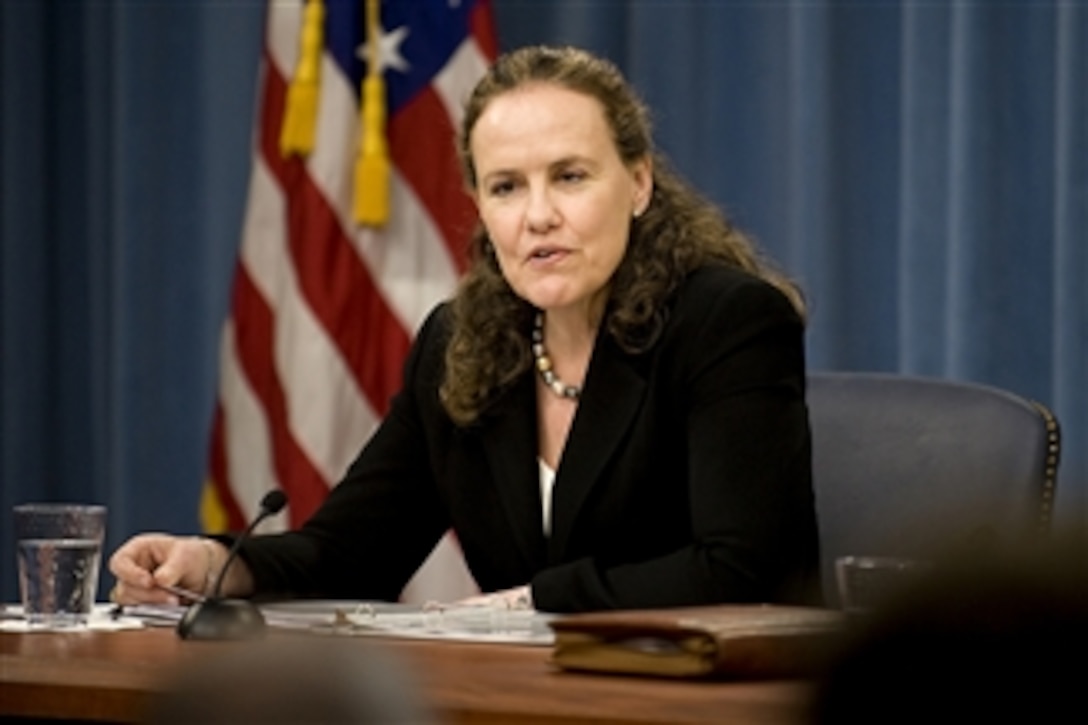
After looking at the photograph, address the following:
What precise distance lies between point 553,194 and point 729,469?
18.5 inches

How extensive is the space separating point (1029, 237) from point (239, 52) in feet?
6.34

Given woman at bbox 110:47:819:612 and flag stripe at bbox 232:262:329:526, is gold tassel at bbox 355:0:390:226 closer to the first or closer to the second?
flag stripe at bbox 232:262:329:526

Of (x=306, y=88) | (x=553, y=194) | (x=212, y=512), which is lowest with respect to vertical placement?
(x=212, y=512)

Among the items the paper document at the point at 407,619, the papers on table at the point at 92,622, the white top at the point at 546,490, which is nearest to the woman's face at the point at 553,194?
the white top at the point at 546,490

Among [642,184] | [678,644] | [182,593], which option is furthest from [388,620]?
[642,184]

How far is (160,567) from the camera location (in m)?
2.32

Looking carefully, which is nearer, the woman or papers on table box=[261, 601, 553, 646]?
papers on table box=[261, 601, 553, 646]

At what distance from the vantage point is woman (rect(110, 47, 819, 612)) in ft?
7.88

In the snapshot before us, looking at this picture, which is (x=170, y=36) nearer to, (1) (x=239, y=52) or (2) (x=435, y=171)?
(1) (x=239, y=52)

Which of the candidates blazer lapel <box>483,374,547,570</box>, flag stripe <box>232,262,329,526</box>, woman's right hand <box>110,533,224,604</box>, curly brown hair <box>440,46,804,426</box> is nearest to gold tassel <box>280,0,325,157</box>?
flag stripe <box>232,262,329,526</box>

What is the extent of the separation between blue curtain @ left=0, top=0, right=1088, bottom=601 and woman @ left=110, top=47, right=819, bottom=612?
1088 millimetres

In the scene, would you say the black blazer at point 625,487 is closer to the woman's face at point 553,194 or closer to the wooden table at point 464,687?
the woman's face at point 553,194

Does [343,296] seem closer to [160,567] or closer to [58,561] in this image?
[160,567]

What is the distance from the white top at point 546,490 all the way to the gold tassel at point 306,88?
64.8 inches
